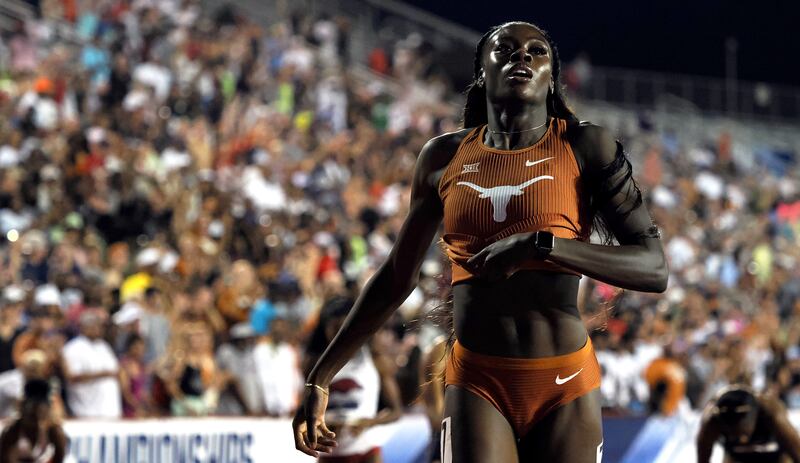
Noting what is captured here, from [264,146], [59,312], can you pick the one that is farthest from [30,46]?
[59,312]

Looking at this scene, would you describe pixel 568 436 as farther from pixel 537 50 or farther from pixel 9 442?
pixel 9 442

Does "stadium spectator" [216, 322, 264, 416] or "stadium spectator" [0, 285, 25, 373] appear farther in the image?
"stadium spectator" [216, 322, 264, 416]

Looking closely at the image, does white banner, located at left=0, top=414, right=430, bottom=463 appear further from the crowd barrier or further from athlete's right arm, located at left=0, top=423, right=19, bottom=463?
athlete's right arm, located at left=0, top=423, right=19, bottom=463

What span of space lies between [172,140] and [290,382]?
4.77 m

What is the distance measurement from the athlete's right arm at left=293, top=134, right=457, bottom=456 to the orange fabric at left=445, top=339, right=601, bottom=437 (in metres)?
0.42

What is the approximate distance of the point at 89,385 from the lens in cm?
984

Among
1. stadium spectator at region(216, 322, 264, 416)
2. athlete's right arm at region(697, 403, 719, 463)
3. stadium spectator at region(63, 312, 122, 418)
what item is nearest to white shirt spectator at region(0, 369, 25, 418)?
stadium spectator at region(63, 312, 122, 418)

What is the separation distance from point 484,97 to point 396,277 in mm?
691

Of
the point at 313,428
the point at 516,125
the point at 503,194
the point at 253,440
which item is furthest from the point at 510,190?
the point at 253,440

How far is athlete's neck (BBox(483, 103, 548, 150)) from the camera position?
13.2ft

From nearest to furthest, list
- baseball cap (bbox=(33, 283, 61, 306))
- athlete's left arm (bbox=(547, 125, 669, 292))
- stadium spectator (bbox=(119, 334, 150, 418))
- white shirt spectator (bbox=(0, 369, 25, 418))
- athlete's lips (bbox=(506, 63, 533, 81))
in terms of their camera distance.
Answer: athlete's left arm (bbox=(547, 125, 669, 292))
athlete's lips (bbox=(506, 63, 533, 81))
white shirt spectator (bbox=(0, 369, 25, 418))
stadium spectator (bbox=(119, 334, 150, 418))
baseball cap (bbox=(33, 283, 61, 306))

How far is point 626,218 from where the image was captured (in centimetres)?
386

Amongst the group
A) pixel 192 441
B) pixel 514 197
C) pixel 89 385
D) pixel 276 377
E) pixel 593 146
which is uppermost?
pixel 593 146

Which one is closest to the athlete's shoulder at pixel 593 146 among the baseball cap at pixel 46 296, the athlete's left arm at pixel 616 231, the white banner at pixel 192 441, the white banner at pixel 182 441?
the athlete's left arm at pixel 616 231
